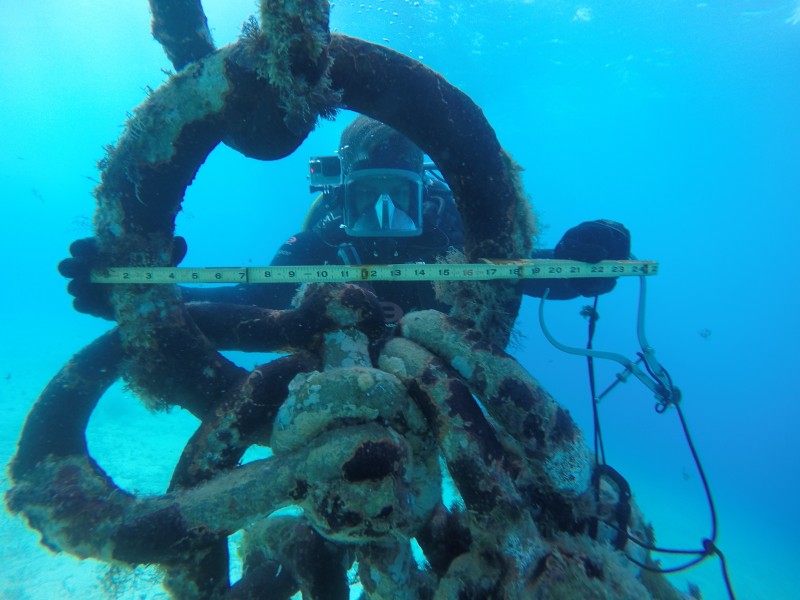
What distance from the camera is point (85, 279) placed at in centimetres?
267

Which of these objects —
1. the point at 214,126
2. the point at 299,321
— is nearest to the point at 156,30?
the point at 214,126

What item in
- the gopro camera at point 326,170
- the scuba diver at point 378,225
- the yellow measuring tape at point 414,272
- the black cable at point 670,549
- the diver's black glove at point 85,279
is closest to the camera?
the black cable at point 670,549

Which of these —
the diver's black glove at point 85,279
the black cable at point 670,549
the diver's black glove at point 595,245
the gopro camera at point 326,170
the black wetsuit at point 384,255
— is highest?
the gopro camera at point 326,170

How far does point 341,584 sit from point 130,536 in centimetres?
149

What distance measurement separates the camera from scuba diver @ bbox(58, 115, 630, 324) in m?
4.68

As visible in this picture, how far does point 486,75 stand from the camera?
29047 millimetres

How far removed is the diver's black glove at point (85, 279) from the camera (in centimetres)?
262

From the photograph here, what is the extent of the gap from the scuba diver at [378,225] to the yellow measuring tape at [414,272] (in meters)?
0.64

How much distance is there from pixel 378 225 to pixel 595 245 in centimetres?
295

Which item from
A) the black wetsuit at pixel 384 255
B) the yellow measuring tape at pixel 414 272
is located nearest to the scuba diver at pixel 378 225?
the black wetsuit at pixel 384 255

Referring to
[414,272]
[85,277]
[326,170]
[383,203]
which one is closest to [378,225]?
[383,203]

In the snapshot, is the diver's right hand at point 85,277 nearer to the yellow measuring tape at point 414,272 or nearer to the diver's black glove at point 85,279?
the diver's black glove at point 85,279

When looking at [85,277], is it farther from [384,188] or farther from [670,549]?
[670,549]

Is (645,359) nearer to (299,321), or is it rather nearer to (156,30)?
(299,321)
